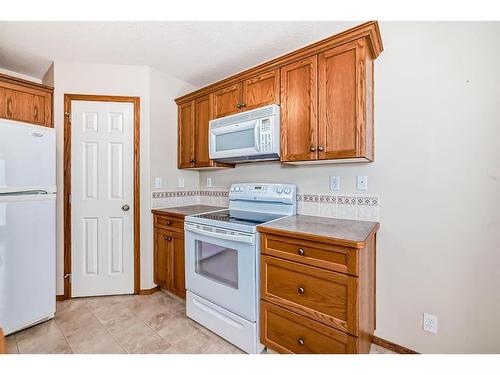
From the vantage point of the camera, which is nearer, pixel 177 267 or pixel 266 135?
pixel 266 135

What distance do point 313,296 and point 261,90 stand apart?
5.26 feet

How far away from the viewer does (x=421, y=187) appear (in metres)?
1.62

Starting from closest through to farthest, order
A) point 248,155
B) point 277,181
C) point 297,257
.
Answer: point 297,257
point 248,155
point 277,181

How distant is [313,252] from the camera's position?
144 cm

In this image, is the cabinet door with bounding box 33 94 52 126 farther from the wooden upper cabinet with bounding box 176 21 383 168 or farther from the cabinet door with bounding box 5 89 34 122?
the wooden upper cabinet with bounding box 176 21 383 168

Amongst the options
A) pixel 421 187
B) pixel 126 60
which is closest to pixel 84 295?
pixel 126 60

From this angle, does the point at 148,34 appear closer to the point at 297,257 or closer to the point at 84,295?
the point at 297,257

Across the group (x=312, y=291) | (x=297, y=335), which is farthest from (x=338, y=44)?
(x=297, y=335)

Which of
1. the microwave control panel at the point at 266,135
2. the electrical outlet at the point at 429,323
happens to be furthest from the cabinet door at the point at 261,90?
the electrical outlet at the point at 429,323

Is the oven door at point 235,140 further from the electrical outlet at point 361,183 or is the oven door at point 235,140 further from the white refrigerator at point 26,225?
the white refrigerator at point 26,225

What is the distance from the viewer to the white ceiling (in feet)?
6.22

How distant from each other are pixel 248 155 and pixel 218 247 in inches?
31.7

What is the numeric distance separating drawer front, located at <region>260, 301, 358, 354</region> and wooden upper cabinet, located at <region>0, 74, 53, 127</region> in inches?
103

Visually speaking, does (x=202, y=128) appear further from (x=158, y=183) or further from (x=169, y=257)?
(x=169, y=257)
